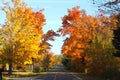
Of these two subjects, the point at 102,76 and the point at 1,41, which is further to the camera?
the point at 1,41

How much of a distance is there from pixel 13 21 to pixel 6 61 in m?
6.48

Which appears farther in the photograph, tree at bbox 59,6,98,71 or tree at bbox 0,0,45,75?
tree at bbox 59,6,98,71

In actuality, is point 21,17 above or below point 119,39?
above

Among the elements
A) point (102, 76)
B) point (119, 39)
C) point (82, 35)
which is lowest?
point (102, 76)

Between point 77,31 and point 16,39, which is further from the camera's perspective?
point 77,31

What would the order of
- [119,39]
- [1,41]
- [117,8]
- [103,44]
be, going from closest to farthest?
[117,8] < [119,39] < [103,44] < [1,41]

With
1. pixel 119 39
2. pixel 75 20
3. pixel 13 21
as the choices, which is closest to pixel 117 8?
pixel 119 39

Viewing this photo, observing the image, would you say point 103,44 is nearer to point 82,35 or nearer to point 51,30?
point 82,35

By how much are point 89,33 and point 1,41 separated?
78.2ft

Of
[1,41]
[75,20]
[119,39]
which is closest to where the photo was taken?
[119,39]

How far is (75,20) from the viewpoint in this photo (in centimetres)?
7925

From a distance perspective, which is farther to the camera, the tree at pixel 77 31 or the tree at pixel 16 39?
the tree at pixel 77 31

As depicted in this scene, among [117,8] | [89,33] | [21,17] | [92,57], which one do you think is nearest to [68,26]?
[89,33]

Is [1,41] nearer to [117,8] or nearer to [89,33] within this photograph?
[89,33]
